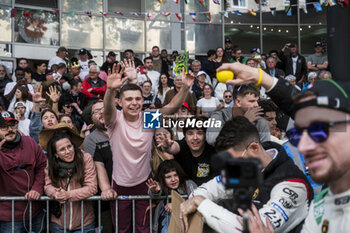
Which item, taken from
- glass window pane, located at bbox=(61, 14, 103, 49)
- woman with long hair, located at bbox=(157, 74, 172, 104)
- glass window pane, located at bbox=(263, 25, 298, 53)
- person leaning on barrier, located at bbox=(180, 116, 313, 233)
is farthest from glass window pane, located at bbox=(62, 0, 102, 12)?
person leaning on barrier, located at bbox=(180, 116, 313, 233)

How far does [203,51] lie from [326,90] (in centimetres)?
1650

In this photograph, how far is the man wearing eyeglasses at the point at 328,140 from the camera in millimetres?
1965

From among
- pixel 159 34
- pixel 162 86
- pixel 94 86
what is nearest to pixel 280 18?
pixel 159 34

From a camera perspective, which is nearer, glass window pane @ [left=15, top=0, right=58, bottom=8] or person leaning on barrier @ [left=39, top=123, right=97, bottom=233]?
person leaning on barrier @ [left=39, top=123, right=97, bottom=233]

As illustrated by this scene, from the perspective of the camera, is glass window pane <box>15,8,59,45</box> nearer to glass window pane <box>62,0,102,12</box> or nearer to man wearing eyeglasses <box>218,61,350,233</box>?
glass window pane <box>62,0,102,12</box>

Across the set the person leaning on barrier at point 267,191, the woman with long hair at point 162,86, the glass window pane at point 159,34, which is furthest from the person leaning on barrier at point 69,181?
the glass window pane at point 159,34

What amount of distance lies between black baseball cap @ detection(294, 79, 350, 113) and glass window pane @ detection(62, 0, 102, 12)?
618 inches

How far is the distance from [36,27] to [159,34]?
15.2 feet

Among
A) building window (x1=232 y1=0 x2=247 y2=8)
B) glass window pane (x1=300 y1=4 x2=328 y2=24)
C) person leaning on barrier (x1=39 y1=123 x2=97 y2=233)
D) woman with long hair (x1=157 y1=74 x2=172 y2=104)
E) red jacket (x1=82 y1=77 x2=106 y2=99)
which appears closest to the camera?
person leaning on barrier (x1=39 y1=123 x2=97 y2=233)

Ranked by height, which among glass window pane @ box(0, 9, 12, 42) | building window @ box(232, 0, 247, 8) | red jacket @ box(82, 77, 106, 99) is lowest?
red jacket @ box(82, 77, 106, 99)

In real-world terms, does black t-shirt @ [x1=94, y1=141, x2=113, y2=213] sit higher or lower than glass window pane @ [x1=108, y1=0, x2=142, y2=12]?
lower

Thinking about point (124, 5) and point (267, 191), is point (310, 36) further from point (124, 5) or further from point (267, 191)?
point (267, 191)

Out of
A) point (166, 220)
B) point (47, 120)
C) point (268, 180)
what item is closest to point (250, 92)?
point (166, 220)

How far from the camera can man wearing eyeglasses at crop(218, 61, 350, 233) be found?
196cm
